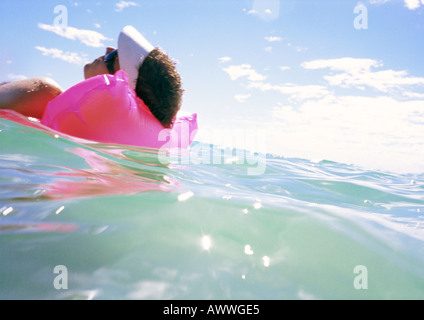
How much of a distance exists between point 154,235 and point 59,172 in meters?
1.19

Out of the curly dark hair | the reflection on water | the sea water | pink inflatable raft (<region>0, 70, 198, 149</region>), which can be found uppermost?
the curly dark hair

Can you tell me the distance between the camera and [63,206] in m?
1.48

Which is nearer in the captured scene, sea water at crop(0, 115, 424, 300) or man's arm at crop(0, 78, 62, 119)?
sea water at crop(0, 115, 424, 300)

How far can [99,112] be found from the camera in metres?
2.96

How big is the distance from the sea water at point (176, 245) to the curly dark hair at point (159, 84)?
1.56 meters

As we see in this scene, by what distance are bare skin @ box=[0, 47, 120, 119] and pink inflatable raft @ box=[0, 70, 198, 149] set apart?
0.58 feet

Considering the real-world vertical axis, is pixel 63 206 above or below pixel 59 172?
below

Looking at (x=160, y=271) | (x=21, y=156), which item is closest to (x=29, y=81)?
(x=21, y=156)

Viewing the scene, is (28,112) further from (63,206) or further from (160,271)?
(160,271)

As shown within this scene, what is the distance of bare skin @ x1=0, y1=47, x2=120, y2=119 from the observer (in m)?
3.19

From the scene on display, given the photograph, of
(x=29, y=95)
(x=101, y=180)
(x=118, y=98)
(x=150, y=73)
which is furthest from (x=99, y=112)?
(x=101, y=180)

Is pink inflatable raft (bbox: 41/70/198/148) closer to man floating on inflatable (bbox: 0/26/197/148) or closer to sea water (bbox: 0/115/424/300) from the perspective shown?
man floating on inflatable (bbox: 0/26/197/148)

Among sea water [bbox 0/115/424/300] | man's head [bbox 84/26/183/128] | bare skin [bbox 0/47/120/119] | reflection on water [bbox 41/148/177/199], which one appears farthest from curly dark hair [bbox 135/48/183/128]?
sea water [bbox 0/115/424/300]

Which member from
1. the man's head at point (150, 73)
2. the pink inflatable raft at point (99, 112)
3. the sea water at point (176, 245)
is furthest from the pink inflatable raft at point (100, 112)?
the sea water at point (176, 245)
